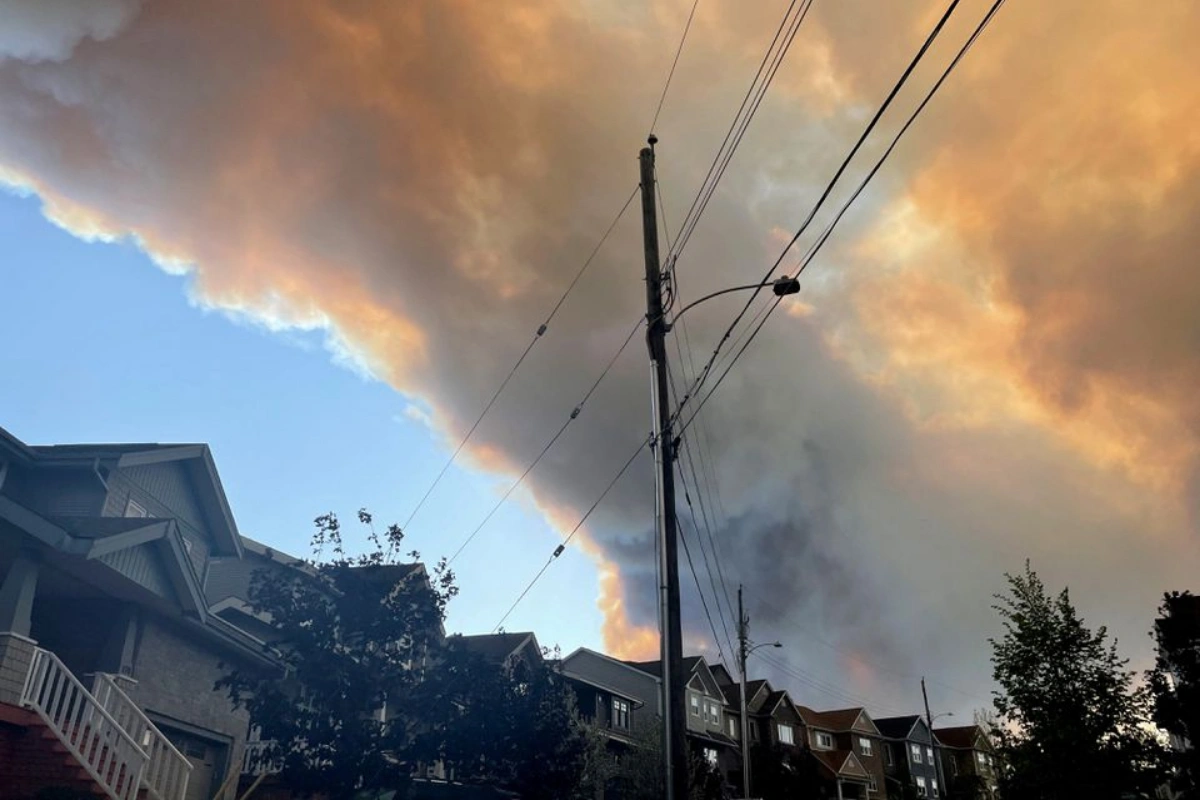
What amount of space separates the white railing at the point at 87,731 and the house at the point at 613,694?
3234cm

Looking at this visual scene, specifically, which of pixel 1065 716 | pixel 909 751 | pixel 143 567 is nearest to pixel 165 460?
pixel 143 567

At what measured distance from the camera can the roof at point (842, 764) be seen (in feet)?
233

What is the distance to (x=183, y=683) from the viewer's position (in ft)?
66.1

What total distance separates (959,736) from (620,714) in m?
67.3

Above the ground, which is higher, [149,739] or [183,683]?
[183,683]

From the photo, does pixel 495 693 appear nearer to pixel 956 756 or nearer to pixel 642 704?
pixel 642 704

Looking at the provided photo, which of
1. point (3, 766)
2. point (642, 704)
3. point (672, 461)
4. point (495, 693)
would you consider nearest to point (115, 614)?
point (3, 766)

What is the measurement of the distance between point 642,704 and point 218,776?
36.1m

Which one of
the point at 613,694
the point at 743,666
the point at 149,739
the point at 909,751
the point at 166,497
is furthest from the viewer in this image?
the point at 909,751

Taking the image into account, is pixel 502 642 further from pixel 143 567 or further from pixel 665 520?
pixel 665 520

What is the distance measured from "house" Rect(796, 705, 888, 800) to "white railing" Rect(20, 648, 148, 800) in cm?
6327

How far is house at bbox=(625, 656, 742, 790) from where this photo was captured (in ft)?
189

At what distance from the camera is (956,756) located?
97875mm

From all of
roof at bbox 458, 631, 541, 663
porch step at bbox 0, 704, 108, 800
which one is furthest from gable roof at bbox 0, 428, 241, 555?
roof at bbox 458, 631, 541, 663
